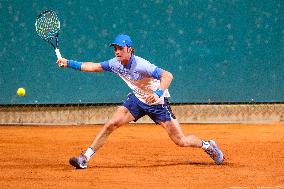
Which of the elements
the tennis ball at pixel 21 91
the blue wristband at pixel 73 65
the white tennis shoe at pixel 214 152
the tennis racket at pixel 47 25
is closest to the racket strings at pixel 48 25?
the tennis racket at pixel 47 25

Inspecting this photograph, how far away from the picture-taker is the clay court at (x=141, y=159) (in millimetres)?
6938

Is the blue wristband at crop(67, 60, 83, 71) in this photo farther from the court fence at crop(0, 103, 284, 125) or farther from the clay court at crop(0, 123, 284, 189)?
the court fence at crop(0, 103, 284, 125)

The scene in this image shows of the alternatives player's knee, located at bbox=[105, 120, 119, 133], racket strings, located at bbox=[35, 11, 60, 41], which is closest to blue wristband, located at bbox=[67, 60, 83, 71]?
player's knee, located at bbox=[105, 120, 119, 133]

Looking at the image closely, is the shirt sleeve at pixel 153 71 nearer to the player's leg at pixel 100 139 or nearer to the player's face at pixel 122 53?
the player's face at pixel 122 53

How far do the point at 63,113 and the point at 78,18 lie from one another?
1.80m

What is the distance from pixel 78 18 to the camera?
13.6 m

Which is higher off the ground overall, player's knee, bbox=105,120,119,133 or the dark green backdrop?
the dark green backdrop

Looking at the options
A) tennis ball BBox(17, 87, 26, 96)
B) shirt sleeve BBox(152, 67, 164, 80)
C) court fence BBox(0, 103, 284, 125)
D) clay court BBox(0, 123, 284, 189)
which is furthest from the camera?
court fence BBox(0, 103, 284, 125)

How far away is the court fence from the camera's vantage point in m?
13.7

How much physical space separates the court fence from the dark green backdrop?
0.44ft

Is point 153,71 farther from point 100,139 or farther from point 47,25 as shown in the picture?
point 47,25

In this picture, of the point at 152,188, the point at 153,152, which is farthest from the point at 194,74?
the point at 152,188

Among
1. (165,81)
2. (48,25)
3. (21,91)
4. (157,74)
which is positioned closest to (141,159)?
(157,74)

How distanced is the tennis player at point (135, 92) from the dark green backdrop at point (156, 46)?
5.57 m
